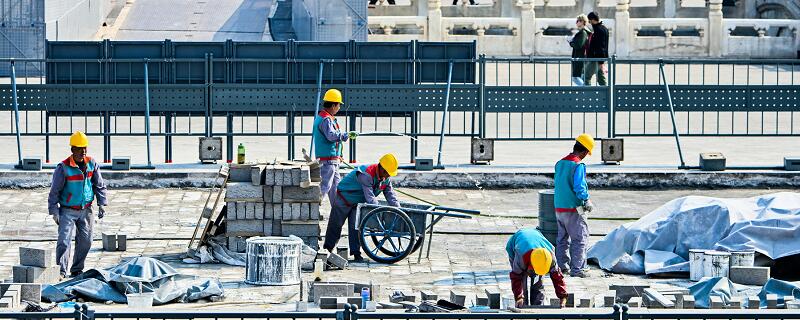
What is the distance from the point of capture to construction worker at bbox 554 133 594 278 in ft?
54.7

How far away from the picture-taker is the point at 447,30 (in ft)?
135

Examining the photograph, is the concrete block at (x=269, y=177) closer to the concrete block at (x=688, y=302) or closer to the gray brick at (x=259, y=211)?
the gray brick at (x=259, y=211)

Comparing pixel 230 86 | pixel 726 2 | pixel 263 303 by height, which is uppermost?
pixel 726 2

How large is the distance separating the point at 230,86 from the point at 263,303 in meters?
9.09

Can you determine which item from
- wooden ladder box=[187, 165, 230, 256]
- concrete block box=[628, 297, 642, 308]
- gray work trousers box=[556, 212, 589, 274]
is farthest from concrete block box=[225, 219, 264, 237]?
concrete block box=[628, 297, 642, 308]

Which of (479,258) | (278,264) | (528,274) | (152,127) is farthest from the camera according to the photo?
(152,127)

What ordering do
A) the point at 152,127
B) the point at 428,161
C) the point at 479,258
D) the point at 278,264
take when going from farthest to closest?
the point at 152,127, the point at 428,161, the point at 479,258, the point at 278,264

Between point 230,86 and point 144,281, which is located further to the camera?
point 230,86

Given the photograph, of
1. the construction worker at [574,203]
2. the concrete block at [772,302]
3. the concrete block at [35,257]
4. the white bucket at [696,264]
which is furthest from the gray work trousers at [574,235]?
the concrete block at [35,257]

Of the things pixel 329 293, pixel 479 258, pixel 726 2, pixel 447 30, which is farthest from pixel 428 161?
pixel 726 2

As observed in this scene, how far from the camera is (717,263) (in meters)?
16.3

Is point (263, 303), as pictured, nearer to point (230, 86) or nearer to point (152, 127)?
point (230, 86)

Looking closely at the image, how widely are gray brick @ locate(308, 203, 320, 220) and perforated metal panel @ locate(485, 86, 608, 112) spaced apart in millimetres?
6880

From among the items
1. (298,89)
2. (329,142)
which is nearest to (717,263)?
(329,142)
